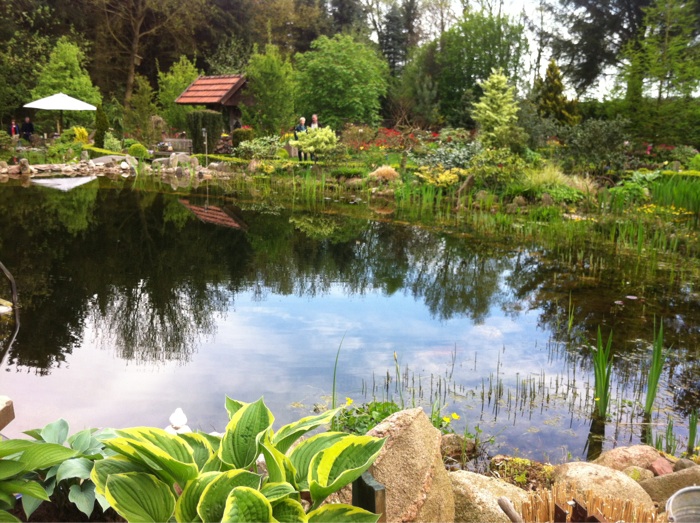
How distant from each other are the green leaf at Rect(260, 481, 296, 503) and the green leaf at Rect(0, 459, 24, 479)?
0.70 meters

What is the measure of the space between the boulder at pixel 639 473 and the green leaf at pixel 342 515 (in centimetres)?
165

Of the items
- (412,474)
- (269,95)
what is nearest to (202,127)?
(269,95)

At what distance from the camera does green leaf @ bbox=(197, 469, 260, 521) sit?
158cm

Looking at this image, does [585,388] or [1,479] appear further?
[585,388]

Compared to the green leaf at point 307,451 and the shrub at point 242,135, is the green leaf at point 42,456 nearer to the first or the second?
the green leaf at point 307,451

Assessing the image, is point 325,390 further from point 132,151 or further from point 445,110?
point 445,110

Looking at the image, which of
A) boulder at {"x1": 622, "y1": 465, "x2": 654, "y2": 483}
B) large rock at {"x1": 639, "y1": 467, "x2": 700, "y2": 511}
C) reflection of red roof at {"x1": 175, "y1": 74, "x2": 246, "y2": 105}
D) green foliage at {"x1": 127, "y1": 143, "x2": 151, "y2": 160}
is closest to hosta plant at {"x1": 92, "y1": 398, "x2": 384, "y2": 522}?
large rock at {"x1": 639, "y1": 467, "x2": 700, "y2": 511}

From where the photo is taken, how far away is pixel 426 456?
224 cm

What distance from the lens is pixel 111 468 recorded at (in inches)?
68.9

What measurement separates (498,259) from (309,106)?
16.6m

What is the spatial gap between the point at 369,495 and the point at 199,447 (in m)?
0.56

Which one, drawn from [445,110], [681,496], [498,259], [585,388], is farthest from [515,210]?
[445,110]

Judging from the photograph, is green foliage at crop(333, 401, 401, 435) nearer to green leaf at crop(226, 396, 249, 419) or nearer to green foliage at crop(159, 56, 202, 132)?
green leaf at crop(226, 396, 249, 419)

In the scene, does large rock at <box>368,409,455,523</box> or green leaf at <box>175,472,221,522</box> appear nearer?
green leaf at <box>175,472,221,522</box>
